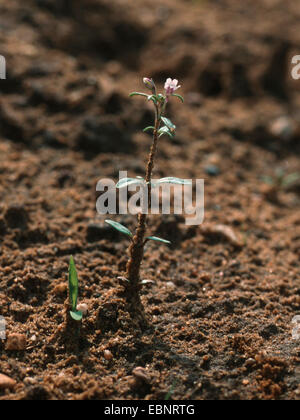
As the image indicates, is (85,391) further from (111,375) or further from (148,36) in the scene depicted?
(148,36)

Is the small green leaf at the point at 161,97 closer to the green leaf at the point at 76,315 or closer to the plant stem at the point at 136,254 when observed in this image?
the plant stem at the point at 136,254

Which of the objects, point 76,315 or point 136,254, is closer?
point 76,315

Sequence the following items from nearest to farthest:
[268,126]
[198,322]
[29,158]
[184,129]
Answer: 1. [198,322]
2. [29,158]
3. [184,129]
4. [268,126]

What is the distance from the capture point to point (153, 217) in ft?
7.93

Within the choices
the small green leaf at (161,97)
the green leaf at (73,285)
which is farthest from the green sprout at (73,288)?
the small green leaf at (161,97)

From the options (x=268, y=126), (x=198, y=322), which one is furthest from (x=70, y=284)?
(x=268, y=126)

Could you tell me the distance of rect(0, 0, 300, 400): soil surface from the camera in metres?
1.66

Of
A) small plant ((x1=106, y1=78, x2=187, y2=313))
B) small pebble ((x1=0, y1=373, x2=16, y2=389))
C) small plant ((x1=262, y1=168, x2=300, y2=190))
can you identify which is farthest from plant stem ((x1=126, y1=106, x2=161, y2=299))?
small plant ((x1=262, y1=168, x2=300, y2=190))

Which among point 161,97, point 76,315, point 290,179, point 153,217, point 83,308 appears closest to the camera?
point 161,97

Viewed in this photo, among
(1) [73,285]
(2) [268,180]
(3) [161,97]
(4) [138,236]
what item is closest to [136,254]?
(4) [138,236]

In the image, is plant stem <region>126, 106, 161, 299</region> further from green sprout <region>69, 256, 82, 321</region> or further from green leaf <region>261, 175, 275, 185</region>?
green leaf <region>261, 175, 275, 185</region>

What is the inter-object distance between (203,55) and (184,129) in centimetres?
96

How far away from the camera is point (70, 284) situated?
67.8 inches

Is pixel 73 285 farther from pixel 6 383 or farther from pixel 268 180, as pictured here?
pixel 268 180
